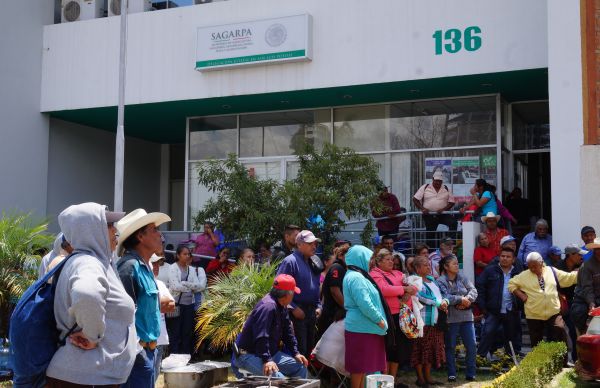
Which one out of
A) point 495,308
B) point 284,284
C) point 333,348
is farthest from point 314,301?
point 495,308

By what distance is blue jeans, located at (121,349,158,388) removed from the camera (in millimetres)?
4359

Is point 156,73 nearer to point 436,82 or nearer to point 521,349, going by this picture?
point 436,82

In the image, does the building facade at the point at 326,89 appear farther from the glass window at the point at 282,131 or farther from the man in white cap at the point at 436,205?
the man in white cap at the point at 436,205

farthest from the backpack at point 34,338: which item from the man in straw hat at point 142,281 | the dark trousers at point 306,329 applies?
the dark trousers at point 306,329

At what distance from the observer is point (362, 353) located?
24.3ft

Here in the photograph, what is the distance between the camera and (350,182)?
40.7 ft

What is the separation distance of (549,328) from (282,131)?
8.65 metres

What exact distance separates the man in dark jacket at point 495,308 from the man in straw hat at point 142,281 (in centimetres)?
629

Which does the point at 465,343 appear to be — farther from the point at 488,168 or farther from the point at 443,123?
the point at 443,123

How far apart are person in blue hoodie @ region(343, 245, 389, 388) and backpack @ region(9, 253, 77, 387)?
4138mm

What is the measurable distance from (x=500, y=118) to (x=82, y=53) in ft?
31.1

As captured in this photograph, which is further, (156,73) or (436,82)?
(156,73)

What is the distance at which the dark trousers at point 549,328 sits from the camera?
9305 mm

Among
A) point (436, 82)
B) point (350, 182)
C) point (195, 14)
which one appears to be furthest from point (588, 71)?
point (195, 14)
